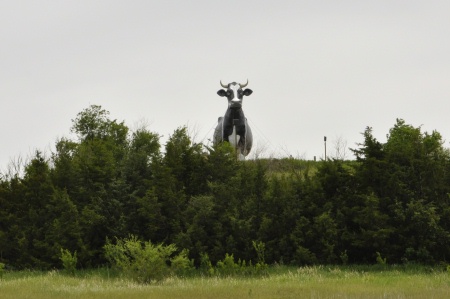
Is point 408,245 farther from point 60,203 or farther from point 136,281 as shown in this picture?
point 60,203

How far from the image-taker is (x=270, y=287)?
19.9 meters

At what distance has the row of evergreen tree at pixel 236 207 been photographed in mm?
28297

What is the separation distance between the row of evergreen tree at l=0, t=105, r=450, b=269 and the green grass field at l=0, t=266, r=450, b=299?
3.04m

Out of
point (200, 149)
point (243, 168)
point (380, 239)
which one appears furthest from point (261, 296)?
point (200, 149)

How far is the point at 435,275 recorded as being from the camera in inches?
922

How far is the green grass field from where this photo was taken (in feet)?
59.6

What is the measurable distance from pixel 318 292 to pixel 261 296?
5.06 ft

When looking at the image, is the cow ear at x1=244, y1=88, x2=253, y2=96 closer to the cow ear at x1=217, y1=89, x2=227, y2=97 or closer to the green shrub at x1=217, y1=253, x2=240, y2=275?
the cow ear at x1=217, y1=89, x2=227, y2=97

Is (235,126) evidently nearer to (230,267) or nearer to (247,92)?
(247,92)

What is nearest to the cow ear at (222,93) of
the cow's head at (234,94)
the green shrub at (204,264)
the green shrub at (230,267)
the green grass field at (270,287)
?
the cow's head at (234,94)

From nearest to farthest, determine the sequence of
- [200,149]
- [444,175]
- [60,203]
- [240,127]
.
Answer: [444,175]
[60,203]
[200,149]
[240,127]

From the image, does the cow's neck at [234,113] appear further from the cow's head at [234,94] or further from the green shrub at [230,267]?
the green shrub at [230,267]

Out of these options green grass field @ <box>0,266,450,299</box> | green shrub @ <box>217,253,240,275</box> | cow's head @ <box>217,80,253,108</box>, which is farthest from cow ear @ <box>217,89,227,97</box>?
green shrub @ <box>217,253,240,275</box>

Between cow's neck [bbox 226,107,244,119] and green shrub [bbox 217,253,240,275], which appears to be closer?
green shrub [bbox 217,253,240,275]
